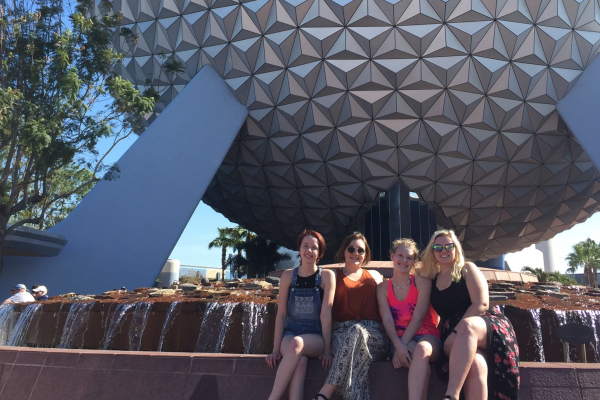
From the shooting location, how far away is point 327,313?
4156 mm

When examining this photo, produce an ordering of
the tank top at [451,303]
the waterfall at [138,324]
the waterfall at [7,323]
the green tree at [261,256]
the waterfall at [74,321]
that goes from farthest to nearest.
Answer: the green tree at [261,256] → the waterfall at [7,323] → the waterfall at [74,321] → the waterfall at [138,324] → the tank top at [451,303]

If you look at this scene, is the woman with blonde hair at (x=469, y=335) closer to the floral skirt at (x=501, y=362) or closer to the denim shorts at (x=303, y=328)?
the floral skirt at (x=501, y=362)

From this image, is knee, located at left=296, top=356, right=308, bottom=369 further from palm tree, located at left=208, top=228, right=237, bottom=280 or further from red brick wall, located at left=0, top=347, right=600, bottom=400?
palm tree, located at left=208, top=228, right=237, bottom=280

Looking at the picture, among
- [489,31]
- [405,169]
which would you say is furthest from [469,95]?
[405,169]

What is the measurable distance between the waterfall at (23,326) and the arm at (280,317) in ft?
19.8

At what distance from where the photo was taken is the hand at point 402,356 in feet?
12.8

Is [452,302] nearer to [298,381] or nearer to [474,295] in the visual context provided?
[474,295]

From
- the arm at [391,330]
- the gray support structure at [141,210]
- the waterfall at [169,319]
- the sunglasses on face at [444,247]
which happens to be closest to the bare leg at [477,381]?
the arm at [391,330]

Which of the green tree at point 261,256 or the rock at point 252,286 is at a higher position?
the green tree at point 261,256

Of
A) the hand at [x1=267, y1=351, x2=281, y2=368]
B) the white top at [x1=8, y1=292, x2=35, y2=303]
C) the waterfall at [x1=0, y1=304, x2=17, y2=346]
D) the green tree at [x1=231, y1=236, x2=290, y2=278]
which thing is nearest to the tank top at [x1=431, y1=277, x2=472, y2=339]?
the hand at [x1=267, y1=351, x2=281, y2=368]

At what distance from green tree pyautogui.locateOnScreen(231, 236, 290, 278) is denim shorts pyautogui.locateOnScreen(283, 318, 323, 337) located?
31.2 meters

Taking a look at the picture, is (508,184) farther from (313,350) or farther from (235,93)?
(313,350)

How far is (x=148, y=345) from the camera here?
7609mm

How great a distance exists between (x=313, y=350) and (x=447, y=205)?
19450 mm
